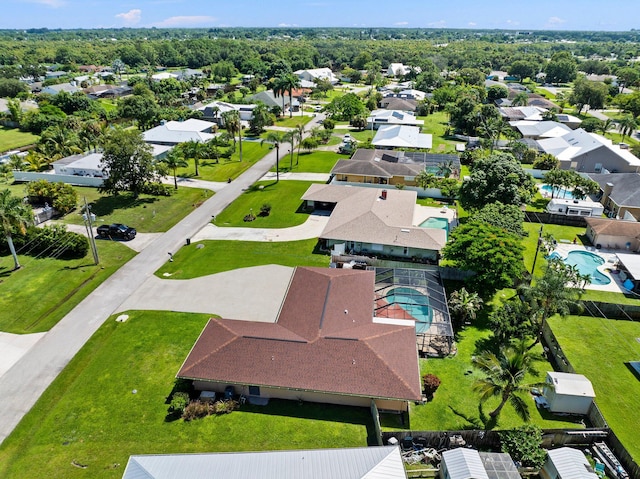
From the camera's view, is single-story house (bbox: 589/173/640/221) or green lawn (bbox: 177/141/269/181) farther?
green lawn (bbox: 177/141/269/181)

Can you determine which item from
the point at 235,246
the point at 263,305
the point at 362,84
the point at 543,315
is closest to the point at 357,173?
the point at 235,246

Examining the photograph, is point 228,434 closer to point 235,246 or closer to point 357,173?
point 235,246

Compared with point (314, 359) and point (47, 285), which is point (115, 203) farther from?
point (314, 359)

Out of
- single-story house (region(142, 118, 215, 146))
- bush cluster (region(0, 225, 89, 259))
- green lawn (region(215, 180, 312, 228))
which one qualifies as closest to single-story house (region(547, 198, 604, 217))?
green lawn (region(215, 180, 312, 228))

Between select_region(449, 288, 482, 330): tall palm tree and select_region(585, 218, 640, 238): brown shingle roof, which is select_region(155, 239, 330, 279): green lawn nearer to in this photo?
select_region(449, 288, 482, 330): tall palm tree

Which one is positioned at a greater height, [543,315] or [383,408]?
[543,315]

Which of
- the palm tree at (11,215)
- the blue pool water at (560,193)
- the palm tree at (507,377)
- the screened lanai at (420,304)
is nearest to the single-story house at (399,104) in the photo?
the blue pool water at (560,193)

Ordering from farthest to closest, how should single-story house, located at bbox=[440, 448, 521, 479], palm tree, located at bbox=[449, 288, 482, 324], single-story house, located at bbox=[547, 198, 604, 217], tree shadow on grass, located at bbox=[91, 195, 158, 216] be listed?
single-story house, located at bbox=[547, 198, 604, 217], tree shadow on grass, located at bbox=[91, 195, 158, 216], palm tree, located at bbox=[449, 288, 482, 324], single-story house, located at bbox=[440, 448, 521, 479]
